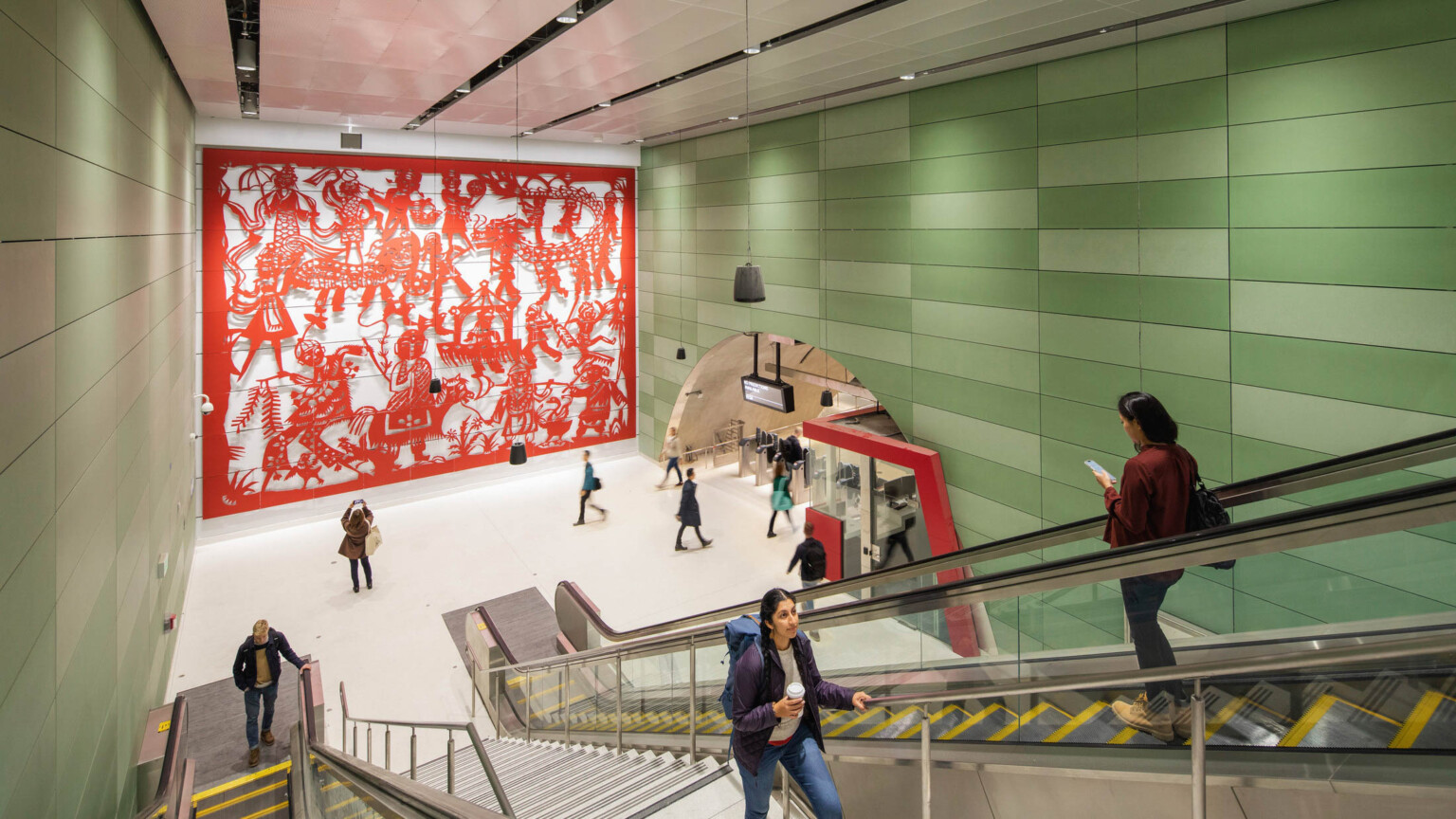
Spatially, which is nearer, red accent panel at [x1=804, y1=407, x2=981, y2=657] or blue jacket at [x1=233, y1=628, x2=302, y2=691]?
blue jacket at [x1=233, y1=628, x2=302, y2=691]

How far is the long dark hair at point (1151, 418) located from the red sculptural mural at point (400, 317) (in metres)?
10.7

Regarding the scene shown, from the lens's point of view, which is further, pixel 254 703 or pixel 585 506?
pixel 585 506

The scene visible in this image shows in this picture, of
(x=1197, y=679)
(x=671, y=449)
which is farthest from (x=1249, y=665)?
(x=671, y=449)

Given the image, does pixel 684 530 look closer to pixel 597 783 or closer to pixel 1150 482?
pixel 597 783

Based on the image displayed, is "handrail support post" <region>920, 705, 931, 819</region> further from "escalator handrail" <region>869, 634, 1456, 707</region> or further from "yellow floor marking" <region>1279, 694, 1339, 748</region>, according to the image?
"yellow floor marking" <region>1279, 694, 1339, 748</region>

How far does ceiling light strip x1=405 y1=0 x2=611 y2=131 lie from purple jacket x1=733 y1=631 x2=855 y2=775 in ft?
16.4

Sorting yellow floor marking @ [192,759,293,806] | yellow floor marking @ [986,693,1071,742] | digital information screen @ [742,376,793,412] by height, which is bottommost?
yellow floor marking @ [192,759,293,806]

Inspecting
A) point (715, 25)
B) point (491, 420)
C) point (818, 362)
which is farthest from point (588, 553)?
point (818, 362)

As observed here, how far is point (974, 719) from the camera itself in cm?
256

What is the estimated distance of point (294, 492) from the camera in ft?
38.4

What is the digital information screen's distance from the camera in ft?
36.9

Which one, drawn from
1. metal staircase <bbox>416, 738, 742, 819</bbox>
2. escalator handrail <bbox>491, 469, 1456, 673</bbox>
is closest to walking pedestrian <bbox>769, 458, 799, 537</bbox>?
metal staircase <bbox>416, 738, 742, 819</bbox>

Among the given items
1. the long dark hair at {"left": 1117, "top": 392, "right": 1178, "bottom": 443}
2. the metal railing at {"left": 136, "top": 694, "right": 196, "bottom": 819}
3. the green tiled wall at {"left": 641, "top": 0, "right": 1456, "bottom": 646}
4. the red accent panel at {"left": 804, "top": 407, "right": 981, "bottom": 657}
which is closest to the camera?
the long dark hair at {"left": 1117, "top": 392, "right": 1178, "bottom": 443}

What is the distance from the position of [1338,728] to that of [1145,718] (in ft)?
1.34
